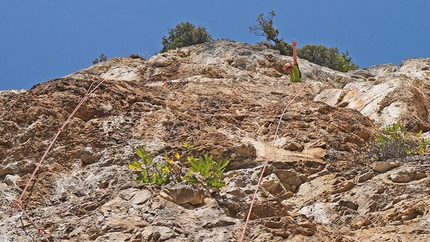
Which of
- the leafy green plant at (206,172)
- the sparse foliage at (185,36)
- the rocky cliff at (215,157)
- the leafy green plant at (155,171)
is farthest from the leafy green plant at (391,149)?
the sparse foliage at (185,36)

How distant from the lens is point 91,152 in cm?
764

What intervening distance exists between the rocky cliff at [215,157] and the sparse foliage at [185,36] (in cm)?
892

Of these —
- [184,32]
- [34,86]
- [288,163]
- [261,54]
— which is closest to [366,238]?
[288,163]

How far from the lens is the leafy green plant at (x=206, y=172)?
6746mm

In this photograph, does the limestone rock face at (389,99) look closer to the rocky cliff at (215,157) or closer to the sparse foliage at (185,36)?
the rocky cliff at (215,157)

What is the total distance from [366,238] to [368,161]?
2.10m

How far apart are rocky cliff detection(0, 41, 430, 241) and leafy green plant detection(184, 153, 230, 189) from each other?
156mm

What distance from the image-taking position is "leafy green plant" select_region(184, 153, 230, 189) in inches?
266

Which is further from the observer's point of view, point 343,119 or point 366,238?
point 343,119

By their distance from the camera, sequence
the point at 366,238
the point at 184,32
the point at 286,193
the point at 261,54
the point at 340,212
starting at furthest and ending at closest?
1. the point at 184,32
2. the point at 261,54
3. the point at 286,193
4. the point at 340,212
5. the point at 366,238

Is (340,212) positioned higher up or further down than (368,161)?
further down

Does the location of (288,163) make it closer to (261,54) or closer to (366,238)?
(366,238)

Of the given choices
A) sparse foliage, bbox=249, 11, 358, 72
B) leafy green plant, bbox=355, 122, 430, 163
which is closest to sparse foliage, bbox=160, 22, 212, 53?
sparse foliage, bbox=249, 11, 358, 72

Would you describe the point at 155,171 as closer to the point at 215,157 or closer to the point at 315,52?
the point at 215,157
